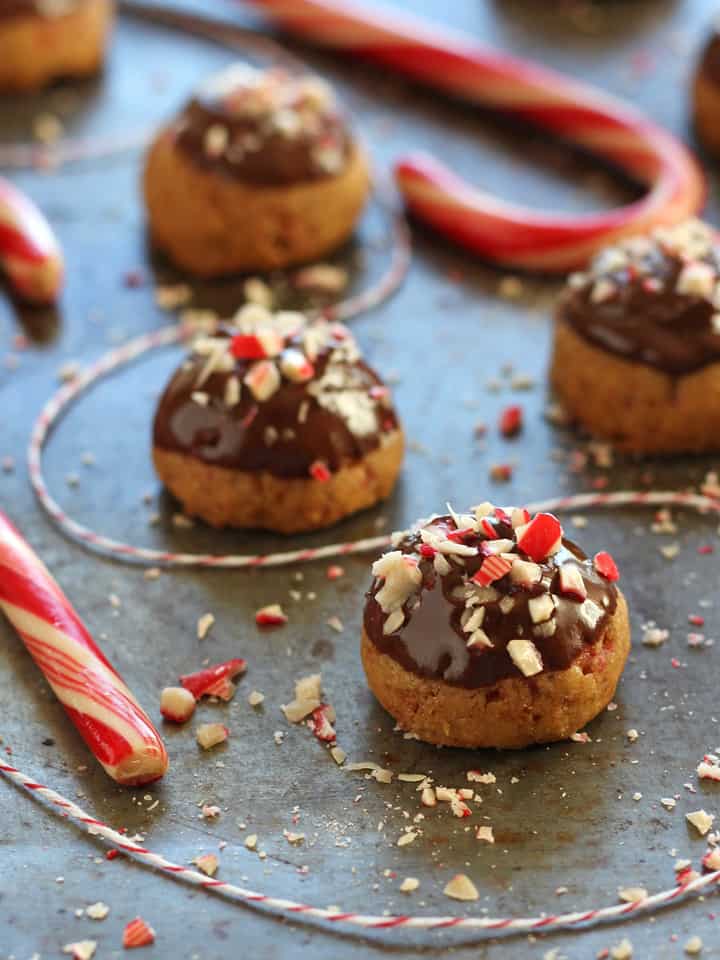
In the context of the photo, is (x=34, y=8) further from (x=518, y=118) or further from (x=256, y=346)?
(x=256, y=346)

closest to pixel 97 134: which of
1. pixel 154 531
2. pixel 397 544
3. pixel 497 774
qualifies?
pixel 154 531

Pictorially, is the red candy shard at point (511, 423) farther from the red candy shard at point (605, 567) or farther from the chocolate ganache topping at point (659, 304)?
the red candy shard at point (605, 567)

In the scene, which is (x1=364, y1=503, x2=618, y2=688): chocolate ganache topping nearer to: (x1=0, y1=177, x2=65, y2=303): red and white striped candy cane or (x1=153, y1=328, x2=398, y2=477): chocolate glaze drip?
(x1=153, y1=328, x2=398, y2=477): chocolate glaze drip

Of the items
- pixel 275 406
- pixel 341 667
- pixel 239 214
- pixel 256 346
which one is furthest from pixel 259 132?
pixel 341 667

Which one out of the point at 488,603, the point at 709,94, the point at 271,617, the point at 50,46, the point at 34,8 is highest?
the point at 488,603

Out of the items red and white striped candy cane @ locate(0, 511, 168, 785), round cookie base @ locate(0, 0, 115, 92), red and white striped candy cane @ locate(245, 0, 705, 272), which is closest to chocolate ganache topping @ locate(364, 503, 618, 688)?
red and white striped candy cane @ locate(0, 511, 168, 785)

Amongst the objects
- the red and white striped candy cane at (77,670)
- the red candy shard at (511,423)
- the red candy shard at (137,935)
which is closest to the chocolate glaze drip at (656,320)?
the red candy shard at (511,423)
